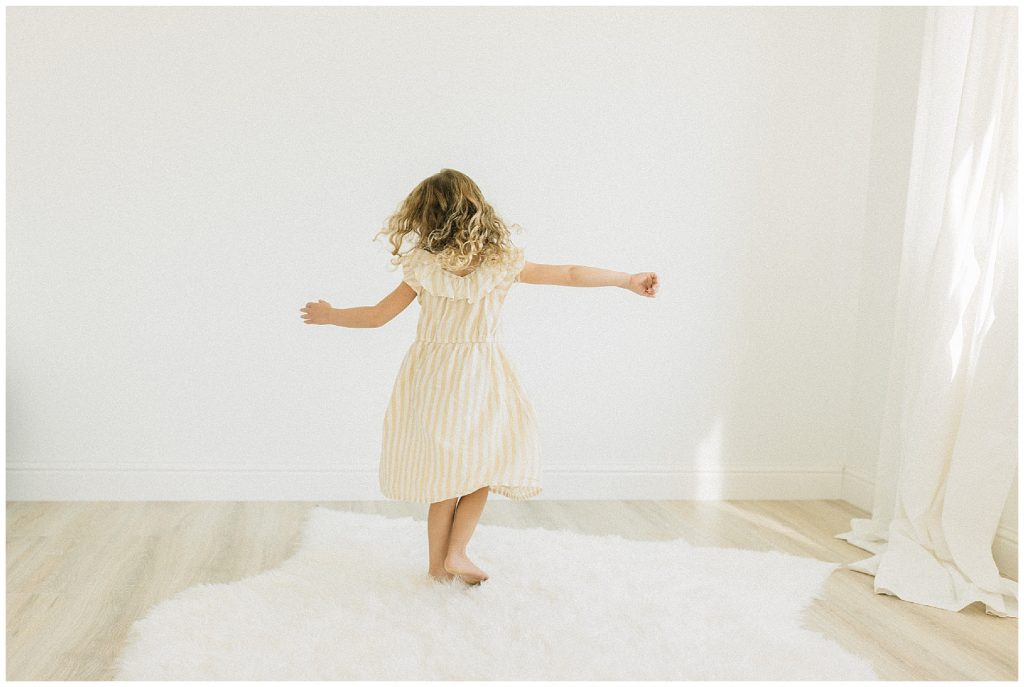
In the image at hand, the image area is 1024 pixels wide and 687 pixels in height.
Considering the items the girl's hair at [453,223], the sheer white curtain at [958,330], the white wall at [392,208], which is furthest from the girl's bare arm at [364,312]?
the sheer white curtain at [958,330]

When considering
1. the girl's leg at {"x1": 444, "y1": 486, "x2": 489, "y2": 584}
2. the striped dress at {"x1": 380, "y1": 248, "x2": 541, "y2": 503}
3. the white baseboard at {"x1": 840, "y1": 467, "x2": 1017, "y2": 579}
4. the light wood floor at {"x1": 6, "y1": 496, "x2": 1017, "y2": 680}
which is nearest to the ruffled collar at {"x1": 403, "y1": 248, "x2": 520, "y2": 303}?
the striped dress at {"x1": 380, "y1": 248, "x2": 541, "y2": 503}

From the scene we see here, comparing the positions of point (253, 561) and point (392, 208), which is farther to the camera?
point (392, 208)

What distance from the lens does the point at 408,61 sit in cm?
350

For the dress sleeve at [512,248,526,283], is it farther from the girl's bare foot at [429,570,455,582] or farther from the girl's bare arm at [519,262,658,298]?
the girl's bare foot at [429,570,455,582]

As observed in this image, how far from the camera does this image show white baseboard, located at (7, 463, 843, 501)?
135 inches

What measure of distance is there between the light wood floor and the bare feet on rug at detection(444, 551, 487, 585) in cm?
47

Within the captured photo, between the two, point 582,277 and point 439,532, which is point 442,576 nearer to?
point 439,532

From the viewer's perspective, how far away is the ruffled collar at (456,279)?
2.30 meters

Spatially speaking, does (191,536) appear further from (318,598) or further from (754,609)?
(754,609)

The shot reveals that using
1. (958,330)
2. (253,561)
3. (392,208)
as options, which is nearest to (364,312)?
(253,561)

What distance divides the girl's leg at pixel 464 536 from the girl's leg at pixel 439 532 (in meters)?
0.02

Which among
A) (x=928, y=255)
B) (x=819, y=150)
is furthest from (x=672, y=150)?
(x=928, y=255)

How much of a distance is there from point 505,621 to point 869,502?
199cm

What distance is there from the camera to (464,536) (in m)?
2.36
